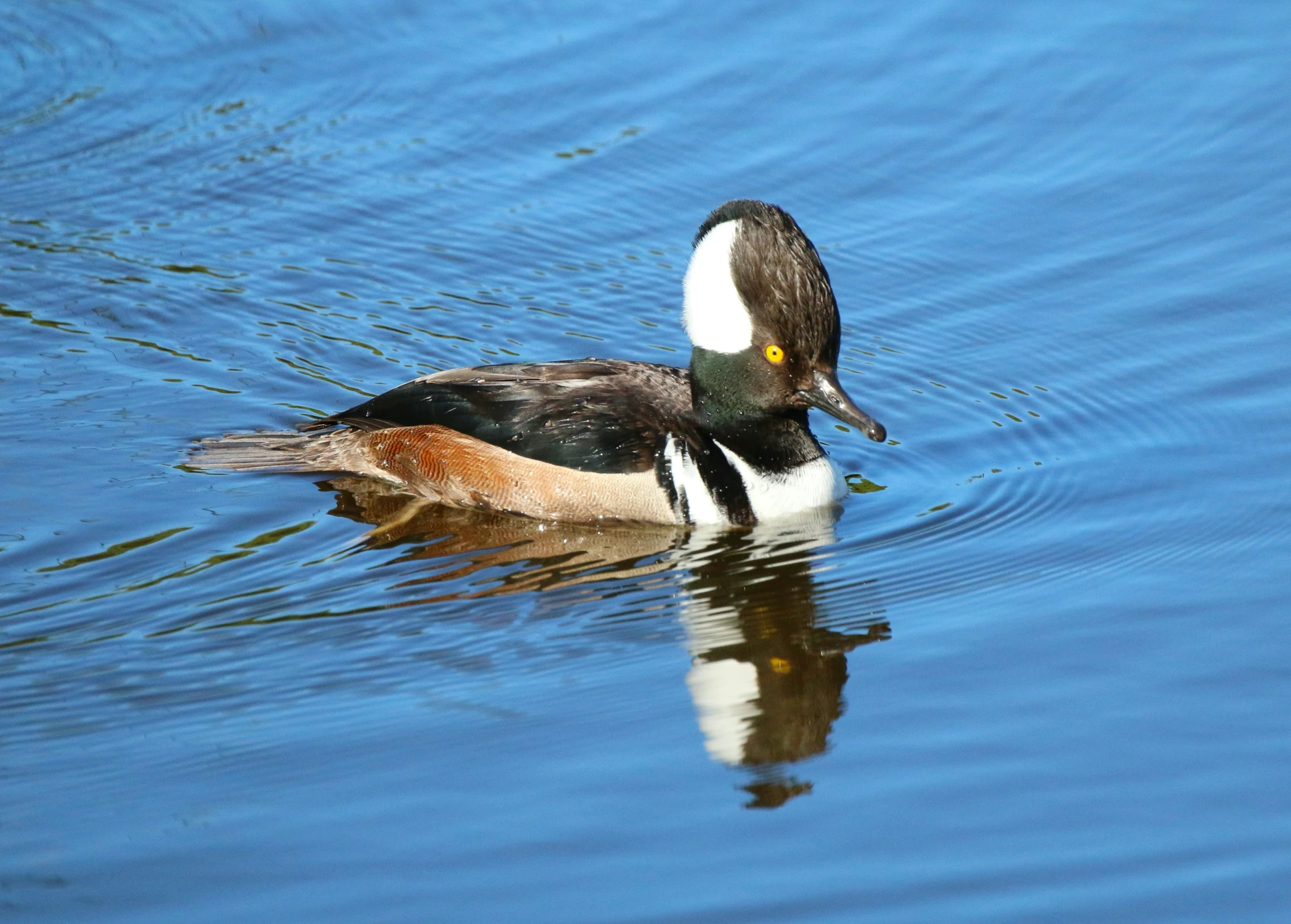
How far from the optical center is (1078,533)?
7988 mm

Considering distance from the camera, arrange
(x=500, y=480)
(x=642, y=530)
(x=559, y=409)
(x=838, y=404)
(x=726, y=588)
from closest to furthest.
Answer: (x=726, y=588), (x=838, y=404), (x=642, y=530), (x=559, y=409), (x=500, y=480)

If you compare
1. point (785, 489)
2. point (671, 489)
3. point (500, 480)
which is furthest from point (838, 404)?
point (500, 480)

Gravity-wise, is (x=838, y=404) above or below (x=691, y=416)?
below

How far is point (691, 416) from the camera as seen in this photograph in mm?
8734

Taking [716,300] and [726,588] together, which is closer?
[726,588]

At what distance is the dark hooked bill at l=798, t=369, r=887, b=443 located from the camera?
27.0 ft

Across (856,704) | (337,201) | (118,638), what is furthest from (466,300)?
(856,704)

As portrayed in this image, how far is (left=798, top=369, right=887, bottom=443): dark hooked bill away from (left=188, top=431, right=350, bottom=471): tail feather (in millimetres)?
2585

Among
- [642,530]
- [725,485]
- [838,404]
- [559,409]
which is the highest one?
[559,409]

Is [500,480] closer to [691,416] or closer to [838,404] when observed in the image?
[691,416]

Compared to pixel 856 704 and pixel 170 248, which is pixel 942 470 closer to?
pixel 856 704

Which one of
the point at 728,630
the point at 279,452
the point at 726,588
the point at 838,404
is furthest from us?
the point at 279,452

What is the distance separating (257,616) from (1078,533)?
376 cm

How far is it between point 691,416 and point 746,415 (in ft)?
0.97
